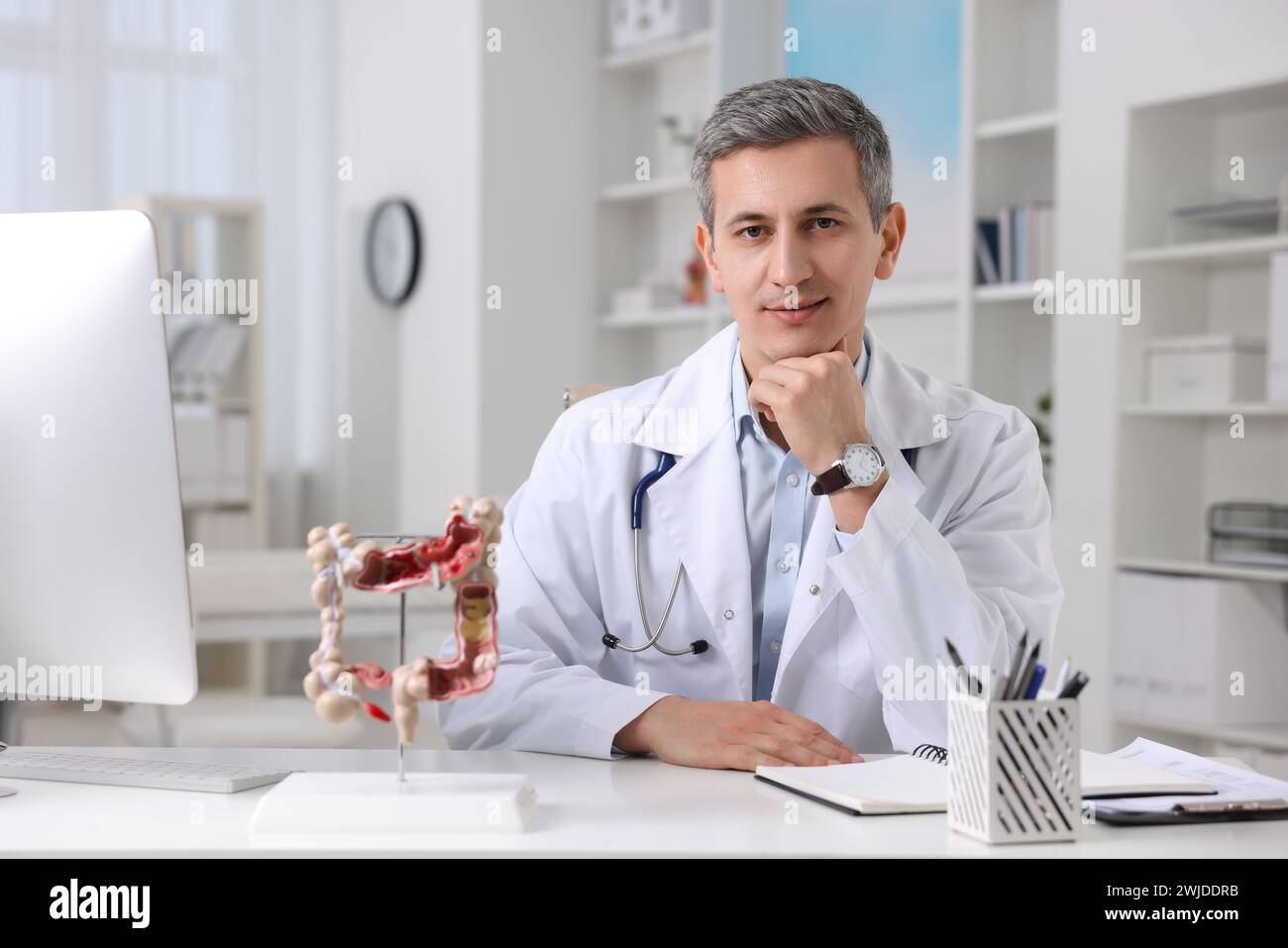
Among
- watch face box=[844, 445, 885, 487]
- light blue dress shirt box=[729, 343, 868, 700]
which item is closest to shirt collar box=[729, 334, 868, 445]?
light blue dress shirt box=[729, 343, 868, 700]

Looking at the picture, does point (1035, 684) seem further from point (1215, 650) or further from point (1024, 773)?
point (1215, 650)

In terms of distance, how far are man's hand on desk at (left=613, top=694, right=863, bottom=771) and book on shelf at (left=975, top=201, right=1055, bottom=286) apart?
2.87 metres

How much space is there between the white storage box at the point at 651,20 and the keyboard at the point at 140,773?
13.9 ft

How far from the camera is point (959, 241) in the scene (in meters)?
4.29

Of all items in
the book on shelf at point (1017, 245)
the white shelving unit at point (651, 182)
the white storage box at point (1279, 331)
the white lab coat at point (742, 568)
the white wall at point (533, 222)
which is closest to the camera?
the white lab coat at point (742, 568)

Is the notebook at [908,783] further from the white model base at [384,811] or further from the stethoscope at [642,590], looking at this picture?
the stethoscope at [642,590]

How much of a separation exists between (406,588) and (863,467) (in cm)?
59

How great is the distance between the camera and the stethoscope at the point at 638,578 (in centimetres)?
169

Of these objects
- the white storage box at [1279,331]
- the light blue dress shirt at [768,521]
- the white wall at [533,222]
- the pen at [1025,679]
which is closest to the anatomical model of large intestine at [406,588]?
the pen at [1025,679]
